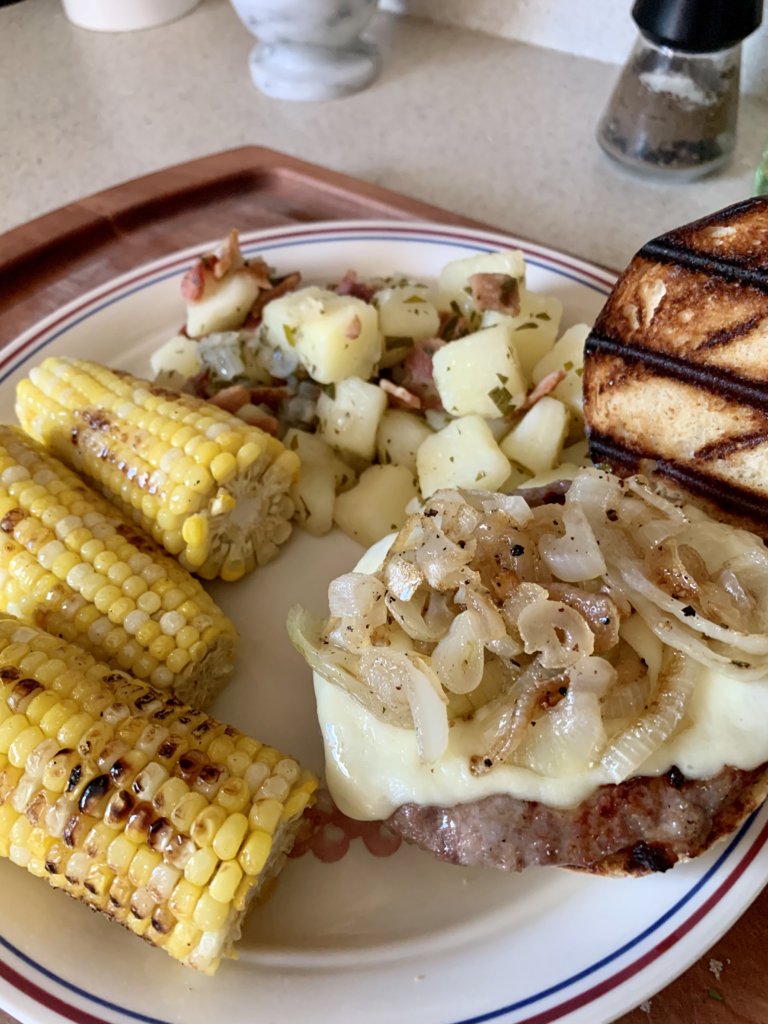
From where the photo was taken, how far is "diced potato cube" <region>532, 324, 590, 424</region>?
1971 mm

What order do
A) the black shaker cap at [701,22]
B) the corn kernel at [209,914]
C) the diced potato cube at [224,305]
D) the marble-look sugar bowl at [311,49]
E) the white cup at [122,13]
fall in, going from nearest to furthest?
1. the corn kernel at [209,914]
2. the diced potato cube at [224,305]
3. the black shaker cap at [701,22]
4. the marble-look sugar bowl at [311,49]
5. the white cup at [122,13]

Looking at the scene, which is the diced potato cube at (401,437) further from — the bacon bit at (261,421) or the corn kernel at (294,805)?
the corn kernel at (294,805)

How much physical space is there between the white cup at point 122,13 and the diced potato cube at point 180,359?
2414 millimetres

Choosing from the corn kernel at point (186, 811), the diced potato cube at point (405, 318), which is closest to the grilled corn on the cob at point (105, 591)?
the corn kernel at point (186, 811)

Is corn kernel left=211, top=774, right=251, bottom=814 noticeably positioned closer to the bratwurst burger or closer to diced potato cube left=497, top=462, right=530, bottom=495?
the bratwurst burger

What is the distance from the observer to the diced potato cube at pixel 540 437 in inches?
74.5

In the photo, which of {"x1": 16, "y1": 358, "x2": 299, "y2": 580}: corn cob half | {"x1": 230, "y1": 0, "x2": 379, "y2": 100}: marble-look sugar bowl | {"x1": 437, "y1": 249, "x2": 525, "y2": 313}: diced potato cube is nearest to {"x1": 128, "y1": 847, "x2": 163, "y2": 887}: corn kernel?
{"x1": 16, "y1": 358, "x2": 299, "y2": 580}: corn cob half

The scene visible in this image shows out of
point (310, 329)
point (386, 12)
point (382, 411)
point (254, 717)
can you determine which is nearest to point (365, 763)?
point (254, 717)

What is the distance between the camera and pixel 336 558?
1.95 meters

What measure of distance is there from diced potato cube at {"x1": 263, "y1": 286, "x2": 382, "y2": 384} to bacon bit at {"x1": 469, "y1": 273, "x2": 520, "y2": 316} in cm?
26

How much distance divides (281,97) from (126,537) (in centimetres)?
244

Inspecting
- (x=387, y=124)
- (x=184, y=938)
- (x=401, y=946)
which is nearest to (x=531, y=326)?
(x=401, y=946)

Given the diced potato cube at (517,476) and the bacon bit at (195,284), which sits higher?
the bacon bit at (195,284)

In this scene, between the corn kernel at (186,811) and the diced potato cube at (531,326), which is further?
the diced potato cube at (531,326)
